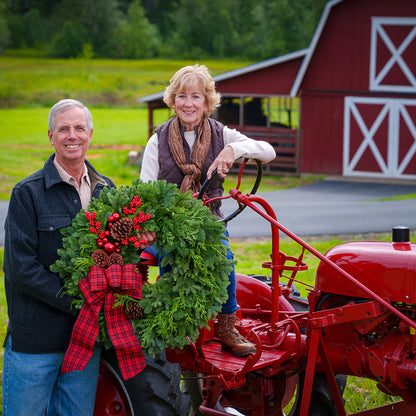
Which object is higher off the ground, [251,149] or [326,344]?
[251,149]

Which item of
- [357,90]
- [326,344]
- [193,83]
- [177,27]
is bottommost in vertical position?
[326,344]

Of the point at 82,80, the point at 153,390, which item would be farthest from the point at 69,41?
the point at 153,390

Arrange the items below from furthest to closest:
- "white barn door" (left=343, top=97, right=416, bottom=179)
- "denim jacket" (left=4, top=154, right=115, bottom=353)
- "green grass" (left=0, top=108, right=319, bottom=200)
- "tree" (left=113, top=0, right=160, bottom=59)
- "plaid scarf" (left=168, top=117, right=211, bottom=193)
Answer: "tree" (left=113, top=0, right=160, bottom=59) → "green grass" (left=0, top=108, right=319, bottom=200) → "white barn door" (left=343, top=97, right=416, bottom=179) → "plaid scarf" (left=168, top=117, right=211, bottom=193) → "denim jacket" (left=4, top=154, right=115, bottom=353)

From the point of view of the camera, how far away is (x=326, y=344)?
342 cm

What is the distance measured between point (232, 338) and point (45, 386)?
40.7 inches

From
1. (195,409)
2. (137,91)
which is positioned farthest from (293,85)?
(137,91)

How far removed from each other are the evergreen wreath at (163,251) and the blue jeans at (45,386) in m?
0.20

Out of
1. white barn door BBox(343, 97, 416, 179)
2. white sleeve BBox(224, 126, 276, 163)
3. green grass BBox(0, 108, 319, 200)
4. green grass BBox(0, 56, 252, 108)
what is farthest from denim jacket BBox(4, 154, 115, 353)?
green grass BBox(0, 56, 252, 108)

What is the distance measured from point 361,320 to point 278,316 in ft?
1.61

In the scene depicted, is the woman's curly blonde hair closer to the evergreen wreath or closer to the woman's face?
the woman's face

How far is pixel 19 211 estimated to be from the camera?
276 centimetres

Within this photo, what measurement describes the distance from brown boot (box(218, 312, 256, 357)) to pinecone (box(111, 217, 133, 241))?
91cm

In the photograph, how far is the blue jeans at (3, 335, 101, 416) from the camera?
2.82 meters

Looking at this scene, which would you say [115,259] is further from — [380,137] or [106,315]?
[380,137]
